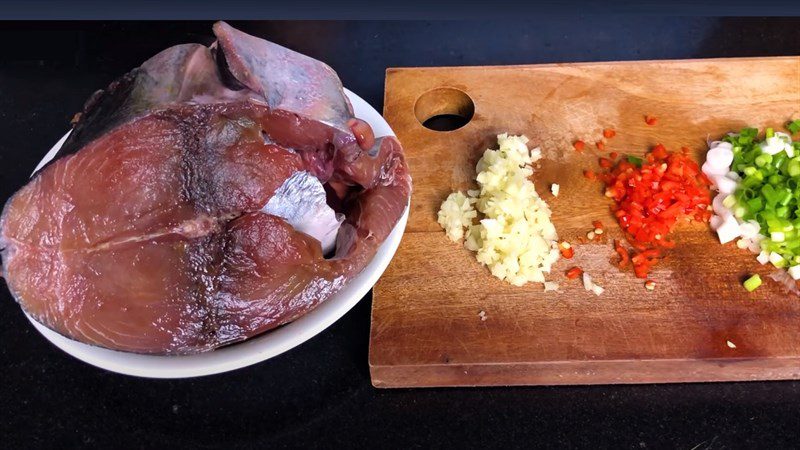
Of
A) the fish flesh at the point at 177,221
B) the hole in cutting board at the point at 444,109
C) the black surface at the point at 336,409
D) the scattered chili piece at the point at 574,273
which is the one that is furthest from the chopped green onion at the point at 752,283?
the fish flesh at the point at 177,221

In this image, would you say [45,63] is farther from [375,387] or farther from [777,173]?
[777,173]

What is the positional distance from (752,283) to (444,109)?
117cm

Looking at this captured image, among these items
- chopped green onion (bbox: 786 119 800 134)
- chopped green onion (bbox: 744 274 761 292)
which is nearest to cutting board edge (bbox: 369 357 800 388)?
chopped green onion (bbox: 744 274 761 292)

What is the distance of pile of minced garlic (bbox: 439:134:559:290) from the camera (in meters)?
1.96

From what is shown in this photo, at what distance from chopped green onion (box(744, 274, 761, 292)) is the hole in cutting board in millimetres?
1039

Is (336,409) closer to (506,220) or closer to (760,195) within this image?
(506,220)

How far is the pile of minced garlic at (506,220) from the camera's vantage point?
1.96 m

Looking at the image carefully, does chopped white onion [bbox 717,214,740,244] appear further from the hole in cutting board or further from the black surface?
the hole in cutting board

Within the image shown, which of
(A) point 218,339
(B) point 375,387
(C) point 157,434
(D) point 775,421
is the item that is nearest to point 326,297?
(A) point 218,339

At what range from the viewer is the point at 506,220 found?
2016 millimetres

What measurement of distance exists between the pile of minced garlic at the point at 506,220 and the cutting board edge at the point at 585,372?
26 cm

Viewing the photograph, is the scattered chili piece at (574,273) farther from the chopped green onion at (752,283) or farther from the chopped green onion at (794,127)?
the chopped green onion at (794,127)

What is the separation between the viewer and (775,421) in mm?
1804

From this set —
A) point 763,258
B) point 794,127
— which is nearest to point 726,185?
point 763,258
